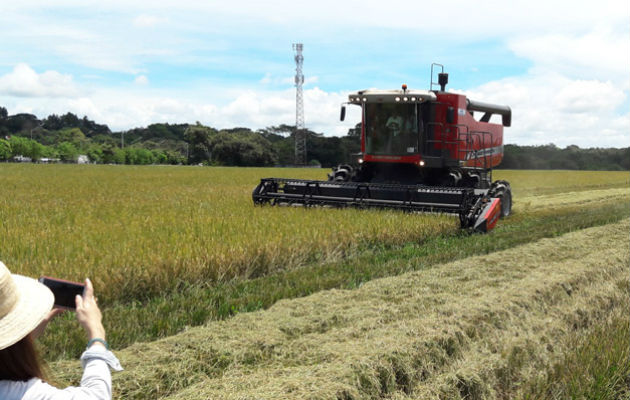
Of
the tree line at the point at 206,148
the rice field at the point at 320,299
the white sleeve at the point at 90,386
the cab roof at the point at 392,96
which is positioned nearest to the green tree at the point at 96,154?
the tree line at the point at 206,148

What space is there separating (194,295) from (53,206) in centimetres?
769

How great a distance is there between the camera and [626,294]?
5.89m

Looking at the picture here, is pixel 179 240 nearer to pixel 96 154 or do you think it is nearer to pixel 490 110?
pixel 490 110

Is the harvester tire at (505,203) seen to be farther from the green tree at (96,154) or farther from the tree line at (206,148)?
the green tree at (96,154)

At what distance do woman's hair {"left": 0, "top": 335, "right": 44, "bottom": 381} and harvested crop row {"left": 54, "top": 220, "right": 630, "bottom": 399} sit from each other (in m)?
1.61

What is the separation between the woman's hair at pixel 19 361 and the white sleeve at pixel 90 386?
0.05 metres

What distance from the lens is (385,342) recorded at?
4.01 metres

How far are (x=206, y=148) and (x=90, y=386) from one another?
8281 centimetres

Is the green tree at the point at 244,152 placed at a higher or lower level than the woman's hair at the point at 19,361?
higher

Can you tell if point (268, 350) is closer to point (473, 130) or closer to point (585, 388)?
point (585, 388)

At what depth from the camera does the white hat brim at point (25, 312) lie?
163 cm

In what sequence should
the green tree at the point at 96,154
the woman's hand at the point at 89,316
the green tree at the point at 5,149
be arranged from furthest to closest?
1. the green tree at the point at 96,154
2. the green tree at the point at 5,149
3. the woman's hand at the point at 89,316

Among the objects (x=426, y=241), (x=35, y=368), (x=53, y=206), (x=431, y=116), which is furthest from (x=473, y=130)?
(x=35, y=368)

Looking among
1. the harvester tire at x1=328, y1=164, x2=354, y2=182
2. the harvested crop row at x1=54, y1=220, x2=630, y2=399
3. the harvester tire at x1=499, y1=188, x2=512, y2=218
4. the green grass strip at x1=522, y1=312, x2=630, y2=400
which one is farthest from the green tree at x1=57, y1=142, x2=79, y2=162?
the green grass strip at x1=522, y1=312, x2=630, y2=400
